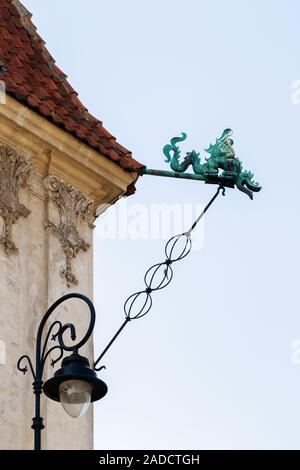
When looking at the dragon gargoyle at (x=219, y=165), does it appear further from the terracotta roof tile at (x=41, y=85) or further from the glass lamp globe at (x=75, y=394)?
the glass lamp globe at (x=75, y=394)

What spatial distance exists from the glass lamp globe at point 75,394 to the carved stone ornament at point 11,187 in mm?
3165

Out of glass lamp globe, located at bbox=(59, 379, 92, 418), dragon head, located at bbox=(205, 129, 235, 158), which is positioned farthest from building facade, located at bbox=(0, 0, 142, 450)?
glass lamp globe, located at bbox=(59, 379, 92, 418)

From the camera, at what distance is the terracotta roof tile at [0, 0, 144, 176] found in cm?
2048

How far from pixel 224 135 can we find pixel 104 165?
1248 millimetres

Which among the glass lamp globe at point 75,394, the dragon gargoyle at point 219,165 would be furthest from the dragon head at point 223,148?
the glass lamp globe at point 75,394

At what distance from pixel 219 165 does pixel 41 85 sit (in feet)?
7.03

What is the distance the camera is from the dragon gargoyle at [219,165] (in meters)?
20.5

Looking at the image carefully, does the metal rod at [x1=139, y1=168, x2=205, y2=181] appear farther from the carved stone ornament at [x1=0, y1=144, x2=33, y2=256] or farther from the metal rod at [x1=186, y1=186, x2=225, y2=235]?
the carved stone ornament at [x1=0, y1=144, x2=33, y2=256]

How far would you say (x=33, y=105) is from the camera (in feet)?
66.1

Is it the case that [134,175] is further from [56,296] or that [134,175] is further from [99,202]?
[56,296]

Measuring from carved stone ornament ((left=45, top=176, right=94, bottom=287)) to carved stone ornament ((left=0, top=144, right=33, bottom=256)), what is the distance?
36cm
